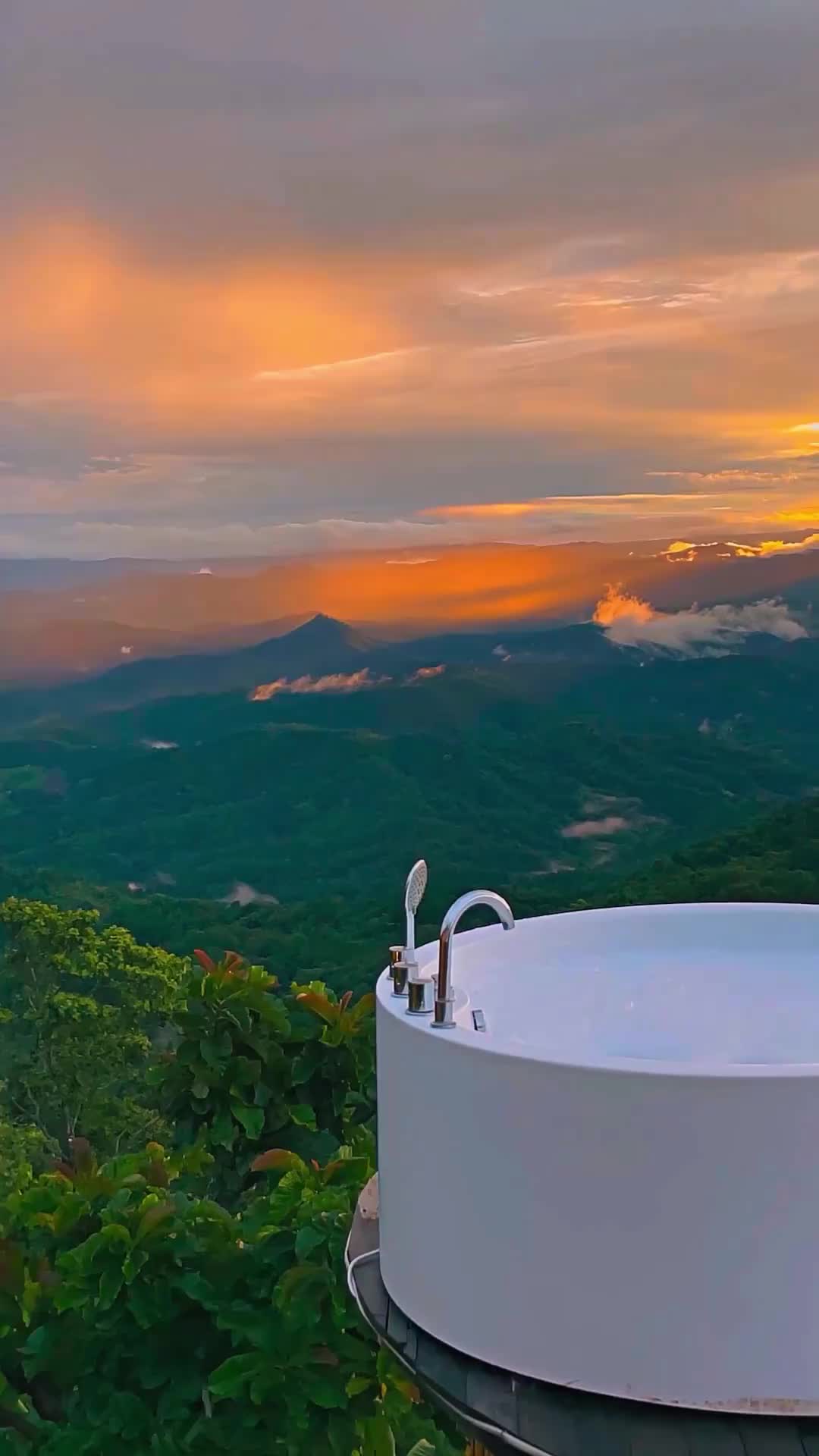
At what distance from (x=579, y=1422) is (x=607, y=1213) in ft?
0.80

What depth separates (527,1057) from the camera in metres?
1.56

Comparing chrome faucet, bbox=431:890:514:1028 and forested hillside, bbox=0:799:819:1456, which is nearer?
chrome faucet, bbox=431:890:514:1028

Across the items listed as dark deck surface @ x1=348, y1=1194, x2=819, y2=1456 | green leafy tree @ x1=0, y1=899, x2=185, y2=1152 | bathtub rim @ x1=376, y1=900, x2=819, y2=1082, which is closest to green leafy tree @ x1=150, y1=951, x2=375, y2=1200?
bathtub rim @ x1=376, y1=900, x2=819, y2=1082

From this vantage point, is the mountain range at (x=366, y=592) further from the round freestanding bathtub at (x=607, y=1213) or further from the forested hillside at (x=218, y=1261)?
the round freestanding bathtub at (x=607, y=1213)

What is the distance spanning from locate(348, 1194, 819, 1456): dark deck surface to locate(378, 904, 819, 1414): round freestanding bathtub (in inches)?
0.8

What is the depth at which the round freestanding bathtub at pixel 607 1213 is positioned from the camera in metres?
1.47

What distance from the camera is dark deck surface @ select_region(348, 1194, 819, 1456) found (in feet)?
4.88

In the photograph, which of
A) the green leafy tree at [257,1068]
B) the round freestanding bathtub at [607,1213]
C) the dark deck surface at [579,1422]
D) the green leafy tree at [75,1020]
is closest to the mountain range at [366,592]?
the green leafy tree at [75,1020]

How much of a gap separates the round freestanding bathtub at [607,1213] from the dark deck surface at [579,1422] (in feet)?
0.07

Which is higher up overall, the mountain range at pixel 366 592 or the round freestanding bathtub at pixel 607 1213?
the mountain range at pixel 366 592

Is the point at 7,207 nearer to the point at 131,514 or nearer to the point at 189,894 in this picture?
the point at 131,514

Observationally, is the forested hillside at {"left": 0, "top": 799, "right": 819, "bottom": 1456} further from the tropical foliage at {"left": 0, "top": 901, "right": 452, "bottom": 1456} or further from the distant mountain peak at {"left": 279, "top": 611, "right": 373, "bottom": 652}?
the distant mountain peak at {"left": 279, "top": 611, "right": 373, "bottom": 652}

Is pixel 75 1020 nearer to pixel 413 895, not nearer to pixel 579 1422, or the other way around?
pixel 413 895

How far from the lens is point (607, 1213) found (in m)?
1.53
